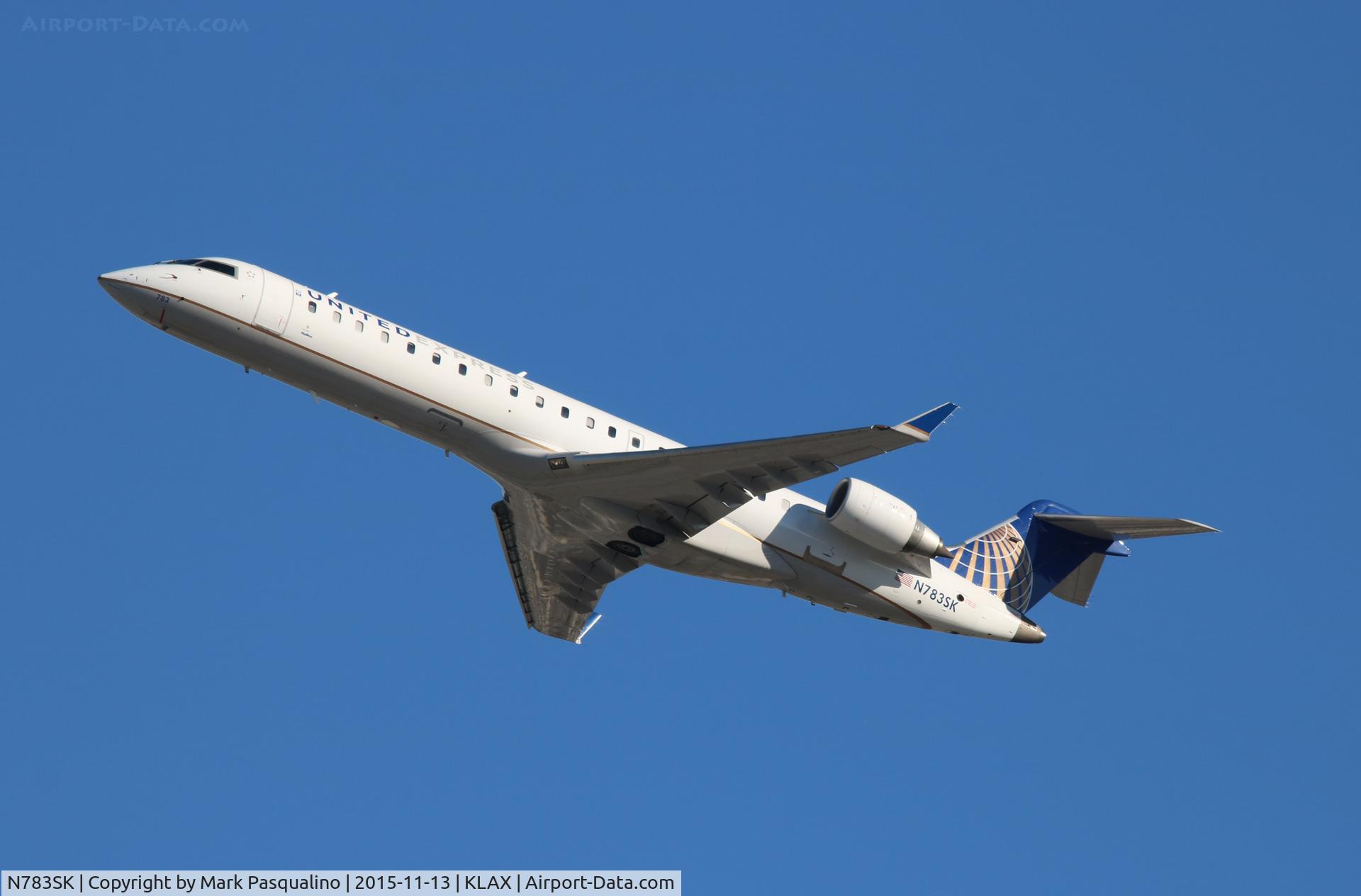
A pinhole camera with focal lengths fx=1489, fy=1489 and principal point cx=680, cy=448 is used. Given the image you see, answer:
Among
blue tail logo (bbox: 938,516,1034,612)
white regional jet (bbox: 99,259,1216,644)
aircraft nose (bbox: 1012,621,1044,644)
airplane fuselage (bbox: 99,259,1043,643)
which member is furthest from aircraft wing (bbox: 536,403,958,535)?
aircraft nose (bbox: 1012,621,1044,644)

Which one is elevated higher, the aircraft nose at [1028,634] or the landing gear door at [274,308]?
the landing gear door at [274,308]

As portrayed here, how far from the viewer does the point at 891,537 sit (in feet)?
73.0

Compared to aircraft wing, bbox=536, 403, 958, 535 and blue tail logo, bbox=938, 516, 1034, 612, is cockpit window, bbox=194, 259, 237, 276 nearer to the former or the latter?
aircraft wing, bbox=536, 403, 958, 535

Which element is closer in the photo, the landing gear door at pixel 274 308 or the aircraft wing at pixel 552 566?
the landing gear door at pixel 274 308

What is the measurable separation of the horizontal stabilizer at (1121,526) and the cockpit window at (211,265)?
46.6 ft

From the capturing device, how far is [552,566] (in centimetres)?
2431

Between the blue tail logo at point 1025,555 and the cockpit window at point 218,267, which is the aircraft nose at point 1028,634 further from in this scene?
the cockpit window at point 218,267

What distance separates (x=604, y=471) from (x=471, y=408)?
6.79 ft

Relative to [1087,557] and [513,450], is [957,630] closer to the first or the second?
[1087,557]

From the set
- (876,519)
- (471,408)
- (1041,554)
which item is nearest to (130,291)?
(471,408)

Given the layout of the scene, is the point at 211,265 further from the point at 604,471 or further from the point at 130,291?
the point at 604,471

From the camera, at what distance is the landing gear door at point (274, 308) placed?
2019 cm

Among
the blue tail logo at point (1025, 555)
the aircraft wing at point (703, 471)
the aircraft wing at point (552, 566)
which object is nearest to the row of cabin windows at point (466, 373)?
the aircraft wing at point (703, 471)

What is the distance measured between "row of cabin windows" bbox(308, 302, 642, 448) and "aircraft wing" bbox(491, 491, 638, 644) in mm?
1370
